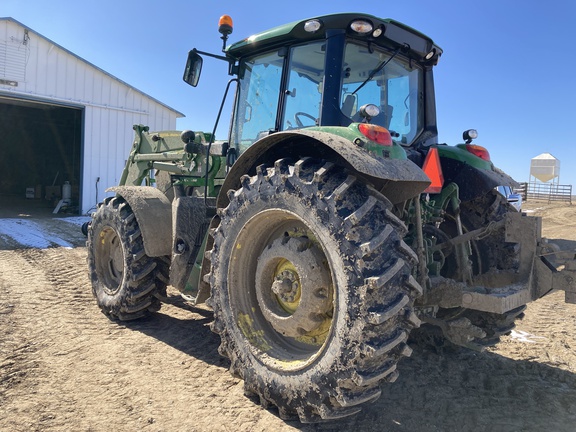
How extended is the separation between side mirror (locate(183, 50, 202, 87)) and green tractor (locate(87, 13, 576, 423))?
0.06 feet

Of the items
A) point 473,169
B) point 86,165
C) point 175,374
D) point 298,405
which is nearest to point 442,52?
point 473,169

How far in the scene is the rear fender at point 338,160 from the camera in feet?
8.57

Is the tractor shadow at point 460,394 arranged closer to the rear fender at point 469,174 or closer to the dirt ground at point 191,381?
the dirt ground at point 191,381

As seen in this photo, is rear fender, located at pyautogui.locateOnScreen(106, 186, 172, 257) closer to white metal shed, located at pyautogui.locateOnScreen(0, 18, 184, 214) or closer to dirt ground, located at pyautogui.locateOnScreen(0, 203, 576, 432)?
dirt ground, located at pyautogui.locateOnScreen(0, 203, 576, 432)

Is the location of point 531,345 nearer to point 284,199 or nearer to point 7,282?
point 284,199

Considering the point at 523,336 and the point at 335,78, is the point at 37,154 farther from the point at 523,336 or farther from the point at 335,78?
the point at 523,336

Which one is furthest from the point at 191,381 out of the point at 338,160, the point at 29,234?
the point at 29,234

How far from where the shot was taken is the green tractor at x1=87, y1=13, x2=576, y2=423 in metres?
2.55

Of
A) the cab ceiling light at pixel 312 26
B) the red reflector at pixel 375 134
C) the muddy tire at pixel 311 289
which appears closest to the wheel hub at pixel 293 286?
the muddy tire at pixel 311 289

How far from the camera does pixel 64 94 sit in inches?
571

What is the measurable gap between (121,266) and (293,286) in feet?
8.91

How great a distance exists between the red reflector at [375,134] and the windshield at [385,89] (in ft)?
1.96

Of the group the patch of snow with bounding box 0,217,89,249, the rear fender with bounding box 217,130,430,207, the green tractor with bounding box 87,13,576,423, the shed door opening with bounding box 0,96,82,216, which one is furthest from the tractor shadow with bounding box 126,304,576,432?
the shed door opening with bounding box 0,96,82,216

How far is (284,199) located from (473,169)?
6.35 feet
